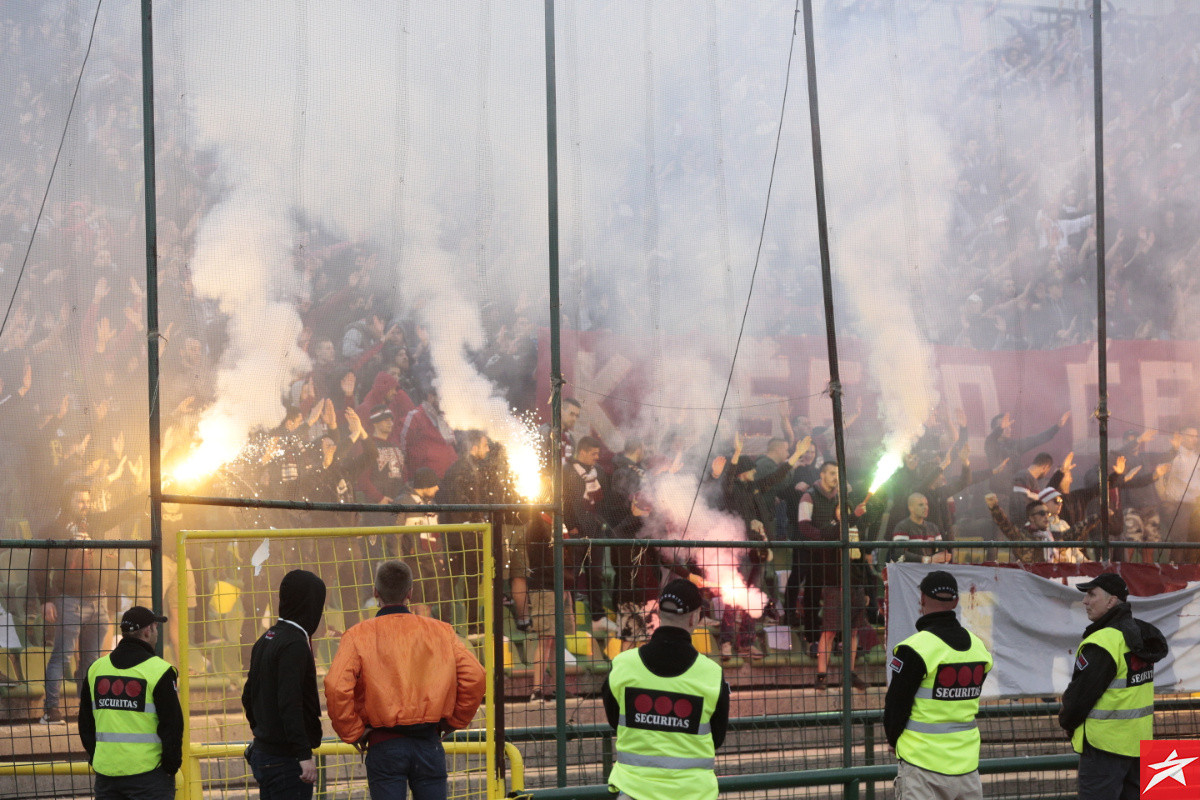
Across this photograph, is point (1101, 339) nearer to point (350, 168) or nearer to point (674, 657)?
point (674, 657)

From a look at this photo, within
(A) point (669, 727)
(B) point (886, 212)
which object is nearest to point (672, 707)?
(A) point (669, 727)

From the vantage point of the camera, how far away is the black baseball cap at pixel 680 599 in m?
4.20

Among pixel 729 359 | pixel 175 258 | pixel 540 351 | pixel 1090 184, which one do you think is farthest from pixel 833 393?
pixel 1090 184

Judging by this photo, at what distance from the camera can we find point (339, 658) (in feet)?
15.7

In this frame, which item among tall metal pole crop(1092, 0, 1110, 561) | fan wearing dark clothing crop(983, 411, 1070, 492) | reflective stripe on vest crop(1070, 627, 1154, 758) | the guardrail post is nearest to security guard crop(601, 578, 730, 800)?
reflective stripe on vest crop(1070, 627, 1154, 758)

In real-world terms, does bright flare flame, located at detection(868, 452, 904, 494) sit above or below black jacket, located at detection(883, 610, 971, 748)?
above

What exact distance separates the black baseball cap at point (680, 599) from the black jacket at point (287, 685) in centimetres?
175

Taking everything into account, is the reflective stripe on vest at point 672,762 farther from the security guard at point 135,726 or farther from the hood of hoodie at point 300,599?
the security guard at point 135,726

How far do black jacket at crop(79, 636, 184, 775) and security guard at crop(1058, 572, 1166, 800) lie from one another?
4.82 meters

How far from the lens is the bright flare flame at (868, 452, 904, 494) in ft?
33.5

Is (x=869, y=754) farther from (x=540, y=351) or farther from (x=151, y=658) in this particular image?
(x=151, y=658)

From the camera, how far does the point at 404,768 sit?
4824mm

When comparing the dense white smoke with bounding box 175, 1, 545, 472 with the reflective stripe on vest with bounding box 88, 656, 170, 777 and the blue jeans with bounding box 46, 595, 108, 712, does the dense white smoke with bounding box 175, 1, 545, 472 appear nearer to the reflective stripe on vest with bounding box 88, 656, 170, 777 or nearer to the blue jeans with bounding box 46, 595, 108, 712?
the blue jeans with bounding box 46, 595, 108, 712

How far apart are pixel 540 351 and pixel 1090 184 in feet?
22.9
